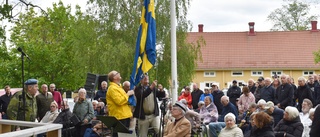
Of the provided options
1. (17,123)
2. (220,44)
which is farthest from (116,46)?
(220,44)

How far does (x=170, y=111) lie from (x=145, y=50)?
2.99 m

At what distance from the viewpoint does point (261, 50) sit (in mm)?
46312

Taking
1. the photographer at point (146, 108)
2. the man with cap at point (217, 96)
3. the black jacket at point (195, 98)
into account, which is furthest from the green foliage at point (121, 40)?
the photographer at point (146, 108)

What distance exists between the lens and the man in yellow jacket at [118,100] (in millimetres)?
9773

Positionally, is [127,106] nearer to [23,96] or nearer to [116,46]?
[23,96]

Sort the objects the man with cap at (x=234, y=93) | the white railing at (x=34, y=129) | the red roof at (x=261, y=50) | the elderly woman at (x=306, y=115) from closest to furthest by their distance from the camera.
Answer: the white railing at (x=34, y=129), the elderly woman at (x=306, y=115), the man with cap at (x=234, y=93), the red roof at (x=261, y=50)

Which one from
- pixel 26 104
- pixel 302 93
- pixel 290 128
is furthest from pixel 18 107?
pixel 302 93

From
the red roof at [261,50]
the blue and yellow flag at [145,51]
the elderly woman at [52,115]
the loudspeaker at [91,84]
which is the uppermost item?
the red roof at [261,50]

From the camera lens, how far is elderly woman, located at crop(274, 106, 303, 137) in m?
10.1

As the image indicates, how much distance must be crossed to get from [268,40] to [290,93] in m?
35.3

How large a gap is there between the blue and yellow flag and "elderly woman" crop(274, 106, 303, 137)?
108 inches

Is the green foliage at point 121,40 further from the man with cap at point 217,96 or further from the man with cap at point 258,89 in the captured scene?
the man with cap at point 258,89

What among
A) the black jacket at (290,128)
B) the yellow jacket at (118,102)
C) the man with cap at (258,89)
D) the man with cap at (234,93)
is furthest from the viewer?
the man with cap at (234,93)

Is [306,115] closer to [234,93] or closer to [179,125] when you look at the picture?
[179,125]
